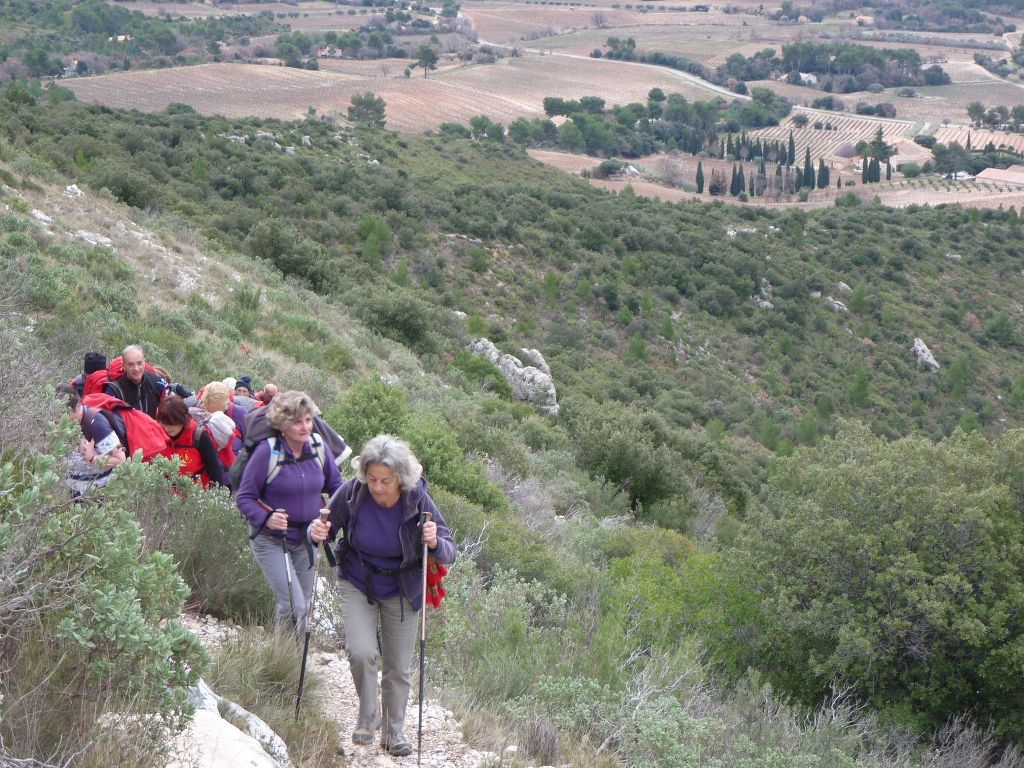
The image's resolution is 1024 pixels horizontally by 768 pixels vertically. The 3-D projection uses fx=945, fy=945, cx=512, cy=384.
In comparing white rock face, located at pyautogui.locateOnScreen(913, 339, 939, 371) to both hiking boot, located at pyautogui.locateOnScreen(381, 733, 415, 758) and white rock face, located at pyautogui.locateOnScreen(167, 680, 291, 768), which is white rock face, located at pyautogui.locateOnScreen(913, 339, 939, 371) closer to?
hiking boot, located at pyautogui.locateOnScreen(381, 733, 415, 758)

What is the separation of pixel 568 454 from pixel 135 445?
11.0 metres

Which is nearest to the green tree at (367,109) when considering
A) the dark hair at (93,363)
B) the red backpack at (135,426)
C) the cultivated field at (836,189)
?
the cultivated field at (836,189)

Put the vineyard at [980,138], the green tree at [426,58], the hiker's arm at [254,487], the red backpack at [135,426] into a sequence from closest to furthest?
the hiker's arm at [254,487]
the red backpack at [135,426]
the vineyard at [980,138]
the green tree at [426,58]

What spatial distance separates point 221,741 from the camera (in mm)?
3209

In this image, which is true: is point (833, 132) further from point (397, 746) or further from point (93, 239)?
point (397, 746)

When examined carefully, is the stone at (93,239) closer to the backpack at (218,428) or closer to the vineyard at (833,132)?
the backpack at (218,428)

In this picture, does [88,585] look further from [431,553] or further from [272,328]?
[272,328]

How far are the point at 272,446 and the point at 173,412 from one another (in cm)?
110

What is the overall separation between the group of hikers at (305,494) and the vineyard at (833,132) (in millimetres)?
105076

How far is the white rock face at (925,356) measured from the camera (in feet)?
126

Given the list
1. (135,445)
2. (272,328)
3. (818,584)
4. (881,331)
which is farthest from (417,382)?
(881,331)

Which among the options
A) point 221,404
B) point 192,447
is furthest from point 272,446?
point 221,404

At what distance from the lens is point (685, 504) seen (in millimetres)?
15031

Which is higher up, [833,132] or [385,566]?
[385,566]
